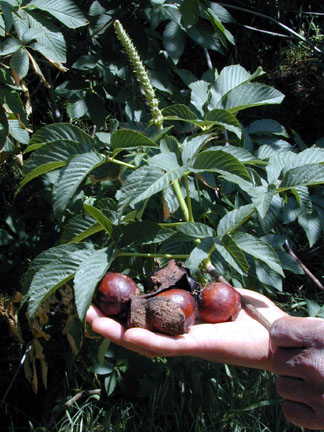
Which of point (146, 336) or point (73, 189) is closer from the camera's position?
point (146, 336)

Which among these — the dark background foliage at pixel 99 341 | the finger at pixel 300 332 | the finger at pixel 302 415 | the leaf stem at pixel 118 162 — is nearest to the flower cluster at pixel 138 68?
the leaf stem at pixel 118 162

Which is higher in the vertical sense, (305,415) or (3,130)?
(3,130)

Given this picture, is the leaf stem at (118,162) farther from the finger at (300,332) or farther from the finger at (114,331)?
the finger at (300,332)

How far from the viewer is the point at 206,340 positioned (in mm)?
1097

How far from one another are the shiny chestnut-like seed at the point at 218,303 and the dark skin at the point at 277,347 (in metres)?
0.02

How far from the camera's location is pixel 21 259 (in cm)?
208

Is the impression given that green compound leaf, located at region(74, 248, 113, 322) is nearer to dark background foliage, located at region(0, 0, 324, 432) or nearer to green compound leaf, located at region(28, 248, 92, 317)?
green compound leaf, located at region(28, 248, 92, 317)

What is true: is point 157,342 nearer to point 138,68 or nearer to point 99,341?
point 138,68

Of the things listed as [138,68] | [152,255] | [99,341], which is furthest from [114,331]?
[99,341]

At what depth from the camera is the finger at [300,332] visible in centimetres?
106

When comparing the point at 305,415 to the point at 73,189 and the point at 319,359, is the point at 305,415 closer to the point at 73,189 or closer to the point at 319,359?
the point at 319,359

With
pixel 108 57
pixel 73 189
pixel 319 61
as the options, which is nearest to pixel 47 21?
pixel 108 57

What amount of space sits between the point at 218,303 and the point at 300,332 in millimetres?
178

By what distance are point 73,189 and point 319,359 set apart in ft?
2.05
